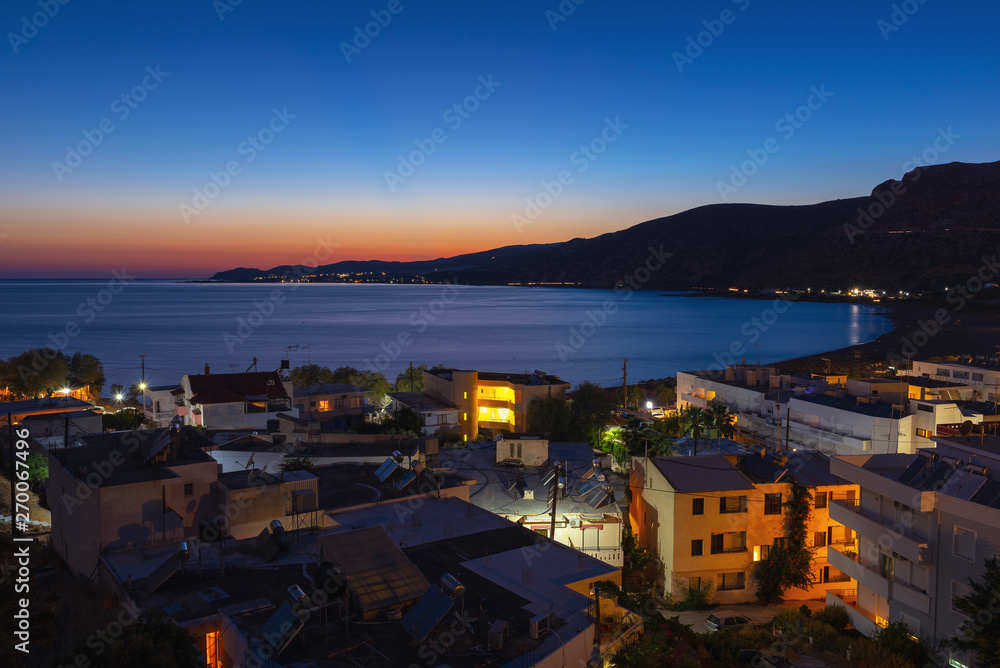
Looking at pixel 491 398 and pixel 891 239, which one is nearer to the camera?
pixel 491 398

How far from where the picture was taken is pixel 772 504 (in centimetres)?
1641

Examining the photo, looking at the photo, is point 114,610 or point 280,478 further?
point 280,478

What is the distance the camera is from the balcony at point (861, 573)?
1310cm

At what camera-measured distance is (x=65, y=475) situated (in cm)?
1155

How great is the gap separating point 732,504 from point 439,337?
3127 inches

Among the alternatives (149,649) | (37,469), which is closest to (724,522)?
(149,649)

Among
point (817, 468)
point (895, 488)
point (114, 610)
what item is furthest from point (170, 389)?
point (895, 488)

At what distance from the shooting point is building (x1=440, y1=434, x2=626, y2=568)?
51.3 ft

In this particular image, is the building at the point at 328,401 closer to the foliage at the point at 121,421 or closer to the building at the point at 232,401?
the building at the point at 232,401

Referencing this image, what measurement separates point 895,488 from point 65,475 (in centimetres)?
1490

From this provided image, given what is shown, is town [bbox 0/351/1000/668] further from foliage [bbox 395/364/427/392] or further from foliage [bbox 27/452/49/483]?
foliage [bbox 395/364/427/392]

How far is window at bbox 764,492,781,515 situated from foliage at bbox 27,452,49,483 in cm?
1831

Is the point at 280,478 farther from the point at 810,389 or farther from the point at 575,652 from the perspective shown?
the point at 810,389

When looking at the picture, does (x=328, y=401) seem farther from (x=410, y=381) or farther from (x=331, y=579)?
(x=331, y=579)
